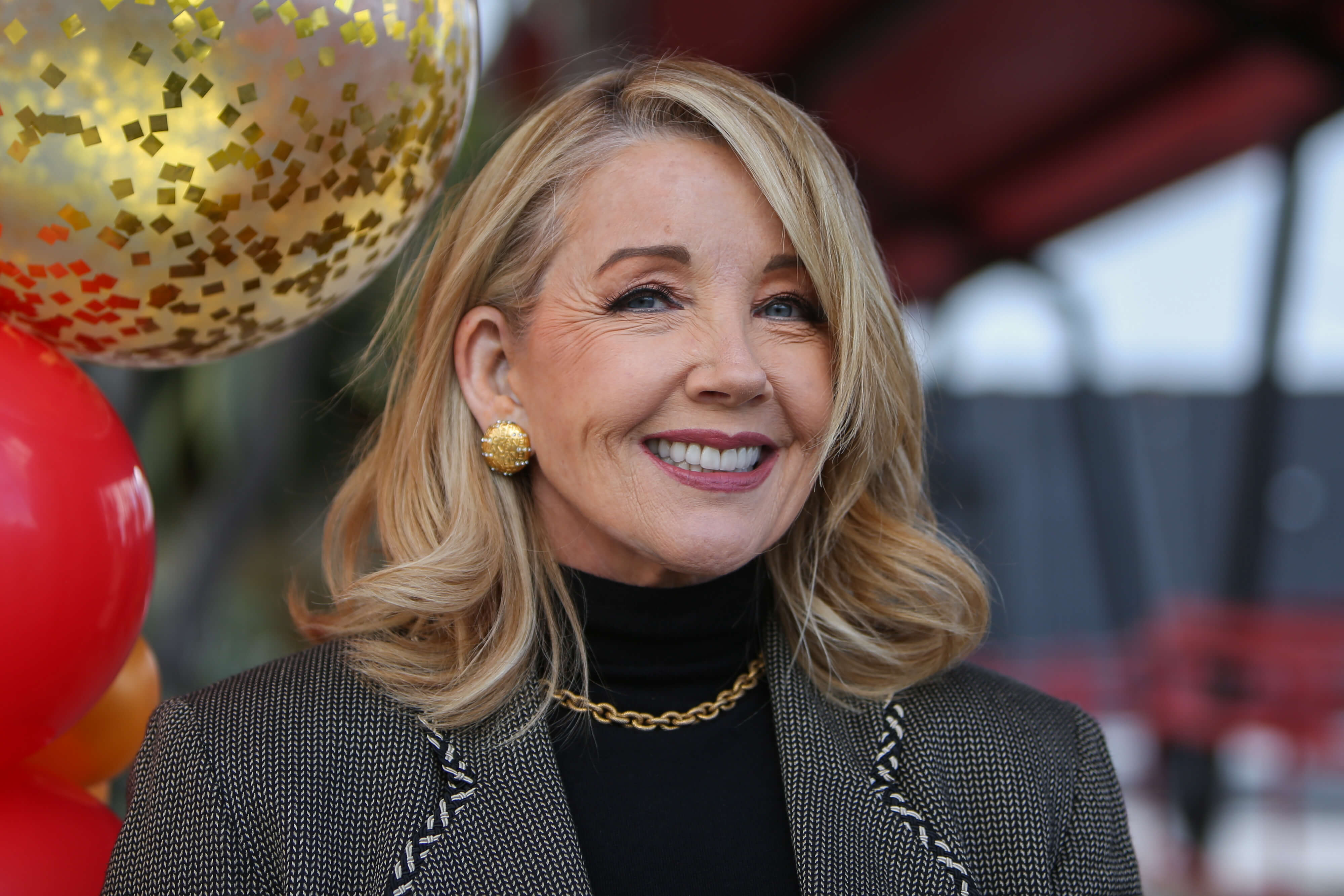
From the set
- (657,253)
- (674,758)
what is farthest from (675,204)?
(674,758)

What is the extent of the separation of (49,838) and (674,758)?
66cm

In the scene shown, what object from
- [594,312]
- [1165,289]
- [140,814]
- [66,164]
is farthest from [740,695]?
[1165,289]

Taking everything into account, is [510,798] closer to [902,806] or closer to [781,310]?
[902,806]

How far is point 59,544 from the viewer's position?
40.8 inches

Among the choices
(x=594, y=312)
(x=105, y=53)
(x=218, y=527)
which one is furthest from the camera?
(x=218, y=527)

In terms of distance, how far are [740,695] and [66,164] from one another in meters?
0.94

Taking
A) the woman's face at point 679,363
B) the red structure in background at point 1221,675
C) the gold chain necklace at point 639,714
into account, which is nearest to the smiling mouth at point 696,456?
the woman's face at point 679,363

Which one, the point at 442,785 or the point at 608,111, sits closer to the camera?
the point at 442,785

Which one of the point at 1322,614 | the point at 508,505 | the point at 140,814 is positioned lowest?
the point at 1322,614

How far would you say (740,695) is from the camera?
1489 mm

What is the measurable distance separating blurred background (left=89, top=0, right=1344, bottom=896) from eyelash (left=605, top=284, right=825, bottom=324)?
139 cm

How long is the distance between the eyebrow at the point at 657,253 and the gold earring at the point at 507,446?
0.24m

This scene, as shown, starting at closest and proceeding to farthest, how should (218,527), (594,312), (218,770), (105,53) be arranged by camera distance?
(105,53), (218,770), (594,312), (218,527)

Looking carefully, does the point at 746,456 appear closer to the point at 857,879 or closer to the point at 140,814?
the point at 857,879
